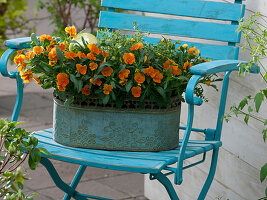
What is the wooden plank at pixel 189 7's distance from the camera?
212 cm

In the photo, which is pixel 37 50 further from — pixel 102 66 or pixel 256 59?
pixel 256 59

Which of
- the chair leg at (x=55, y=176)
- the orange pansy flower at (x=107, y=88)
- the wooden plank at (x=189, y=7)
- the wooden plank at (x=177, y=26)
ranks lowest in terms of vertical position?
the chair leg at (x=55, y=176)

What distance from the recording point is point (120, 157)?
1.73 m

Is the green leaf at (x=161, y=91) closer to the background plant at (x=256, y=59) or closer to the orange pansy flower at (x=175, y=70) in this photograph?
the orange pansy flower at (x=175, y=70)

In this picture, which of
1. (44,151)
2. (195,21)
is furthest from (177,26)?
(44,151)

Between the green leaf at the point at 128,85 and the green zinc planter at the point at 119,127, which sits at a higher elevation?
the green leaf at the point at 128,85

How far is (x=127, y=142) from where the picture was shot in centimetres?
181

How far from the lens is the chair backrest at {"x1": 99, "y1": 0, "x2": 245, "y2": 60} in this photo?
212 cm

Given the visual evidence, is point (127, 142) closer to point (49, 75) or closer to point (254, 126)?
point (49, 75)

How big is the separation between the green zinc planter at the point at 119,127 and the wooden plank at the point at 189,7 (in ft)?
1.71

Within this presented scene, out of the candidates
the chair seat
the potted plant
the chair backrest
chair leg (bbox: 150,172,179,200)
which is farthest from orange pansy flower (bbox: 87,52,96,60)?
the chair backrest

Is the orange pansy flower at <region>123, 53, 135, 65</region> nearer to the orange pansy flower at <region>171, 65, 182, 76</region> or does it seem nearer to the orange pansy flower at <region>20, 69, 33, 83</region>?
the orange pansy flower at <region>171, 65, 182, 76</region>

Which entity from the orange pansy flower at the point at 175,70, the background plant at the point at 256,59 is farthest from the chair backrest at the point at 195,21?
the orange pansy flower at the point at 175,70

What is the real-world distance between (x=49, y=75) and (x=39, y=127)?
201cm
